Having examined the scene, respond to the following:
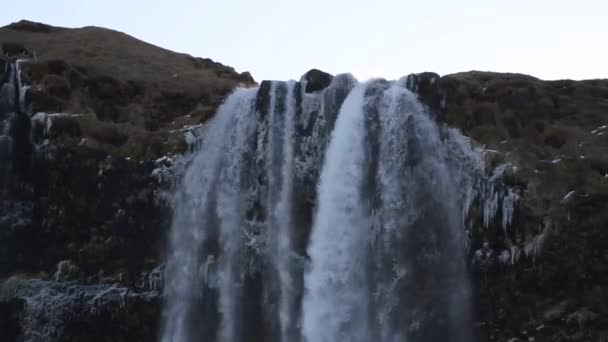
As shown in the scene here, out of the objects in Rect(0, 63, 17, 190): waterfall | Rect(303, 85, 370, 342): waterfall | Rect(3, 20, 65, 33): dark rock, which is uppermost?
Rect(3, 20, 65, 33): dark rock

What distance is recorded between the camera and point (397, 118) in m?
43.1

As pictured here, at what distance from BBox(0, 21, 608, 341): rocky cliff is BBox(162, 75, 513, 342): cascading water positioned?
1.05 meters

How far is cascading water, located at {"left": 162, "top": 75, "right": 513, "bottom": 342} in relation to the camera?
40.0 meters

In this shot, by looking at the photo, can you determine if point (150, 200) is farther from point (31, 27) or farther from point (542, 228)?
point (31, 27)

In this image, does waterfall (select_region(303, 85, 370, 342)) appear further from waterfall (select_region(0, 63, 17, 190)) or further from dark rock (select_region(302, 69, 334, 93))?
waterfall (select_region(0, 63, 17, 190))

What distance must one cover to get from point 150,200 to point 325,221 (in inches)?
348

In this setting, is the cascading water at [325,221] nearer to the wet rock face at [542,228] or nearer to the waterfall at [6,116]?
the wet rock face at [542,228]

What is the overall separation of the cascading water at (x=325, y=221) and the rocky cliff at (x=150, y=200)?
105 cm

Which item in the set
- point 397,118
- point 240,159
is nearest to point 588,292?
point 397,118

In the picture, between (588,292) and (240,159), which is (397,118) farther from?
(588,292)

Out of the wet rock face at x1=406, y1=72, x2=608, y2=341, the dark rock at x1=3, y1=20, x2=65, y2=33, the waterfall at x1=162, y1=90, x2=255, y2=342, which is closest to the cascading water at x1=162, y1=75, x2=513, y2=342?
the waterfall at x1=162, y1=90, x2=255, y2=342

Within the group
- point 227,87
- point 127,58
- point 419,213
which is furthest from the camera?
point 127,58

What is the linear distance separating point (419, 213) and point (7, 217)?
1991 centimetres

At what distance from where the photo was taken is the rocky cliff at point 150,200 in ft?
127
